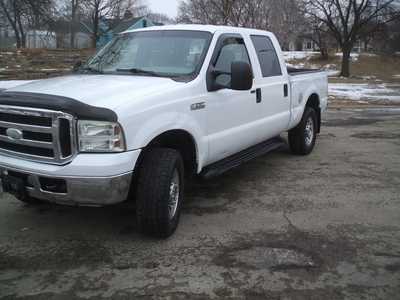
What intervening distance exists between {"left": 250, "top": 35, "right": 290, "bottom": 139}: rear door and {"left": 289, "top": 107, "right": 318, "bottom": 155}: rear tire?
0.82 meters

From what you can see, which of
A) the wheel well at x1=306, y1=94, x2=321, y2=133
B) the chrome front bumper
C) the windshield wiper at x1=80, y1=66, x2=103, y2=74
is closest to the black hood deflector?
the chrome front bumper

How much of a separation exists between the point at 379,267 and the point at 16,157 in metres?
3.07

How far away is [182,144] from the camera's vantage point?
182 inches

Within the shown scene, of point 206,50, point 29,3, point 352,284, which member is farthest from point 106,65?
point 29,3

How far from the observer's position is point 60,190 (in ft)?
12.2

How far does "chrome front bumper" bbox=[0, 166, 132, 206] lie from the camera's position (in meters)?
3.65

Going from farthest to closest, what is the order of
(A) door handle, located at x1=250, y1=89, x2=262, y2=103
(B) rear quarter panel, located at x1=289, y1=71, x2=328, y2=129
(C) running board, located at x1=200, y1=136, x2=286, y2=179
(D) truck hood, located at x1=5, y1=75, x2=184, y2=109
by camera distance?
1. (B) rear quarter panel, located at x1=289, y1=71, x2=328, y2=129
2. (A) door handle, located at x1=250, y1=89, x2=262, y2=103
3. (C) running board, located at x1=200, y1=136, x2=286, y2=179
4. (D) truck hood, located at x1=5, y1=75, x2=184, y2=109

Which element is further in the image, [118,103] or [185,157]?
[185,157]

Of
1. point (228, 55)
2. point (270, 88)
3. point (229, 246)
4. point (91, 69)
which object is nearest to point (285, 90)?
point (270, 88)

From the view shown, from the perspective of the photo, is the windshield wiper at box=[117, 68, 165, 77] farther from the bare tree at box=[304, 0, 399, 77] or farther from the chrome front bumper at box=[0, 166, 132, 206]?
the bare tree at box=[304, 0, 399, 77]

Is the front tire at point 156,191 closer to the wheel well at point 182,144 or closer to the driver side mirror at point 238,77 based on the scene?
the wheel well at point 182,144

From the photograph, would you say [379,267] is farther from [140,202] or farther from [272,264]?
[140,202]

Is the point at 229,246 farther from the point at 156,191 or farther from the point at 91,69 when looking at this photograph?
the point at 91,69

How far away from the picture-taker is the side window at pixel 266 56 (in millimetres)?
6074
